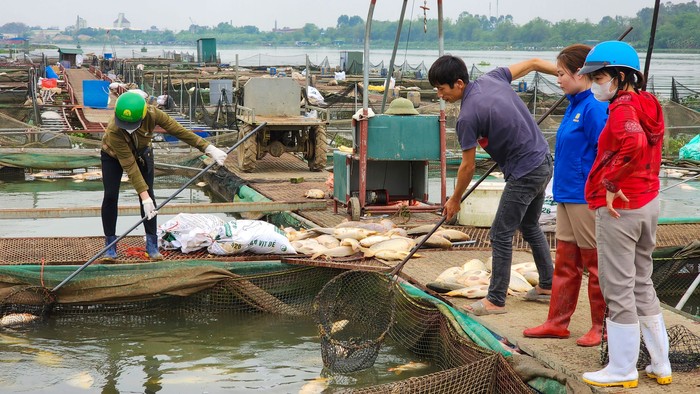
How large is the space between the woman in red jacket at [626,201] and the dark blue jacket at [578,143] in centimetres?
47

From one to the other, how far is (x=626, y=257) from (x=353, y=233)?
4136mm

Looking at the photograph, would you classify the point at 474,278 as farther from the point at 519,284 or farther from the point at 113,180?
the point at 113,180

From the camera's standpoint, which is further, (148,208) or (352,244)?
(352,244)

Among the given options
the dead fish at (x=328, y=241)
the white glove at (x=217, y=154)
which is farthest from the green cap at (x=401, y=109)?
the white glove at (x=217, y=154)

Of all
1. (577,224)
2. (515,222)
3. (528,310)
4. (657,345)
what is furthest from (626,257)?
(528,310)

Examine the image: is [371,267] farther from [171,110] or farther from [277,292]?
[171,110]

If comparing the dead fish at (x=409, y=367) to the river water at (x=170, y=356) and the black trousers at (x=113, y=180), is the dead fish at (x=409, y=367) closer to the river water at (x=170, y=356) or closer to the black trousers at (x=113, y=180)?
the river water at (x=170, y=356)

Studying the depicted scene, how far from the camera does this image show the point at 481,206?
9703mm

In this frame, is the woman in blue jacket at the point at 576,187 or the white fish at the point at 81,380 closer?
the woman in blue jacket at the point at 576,187

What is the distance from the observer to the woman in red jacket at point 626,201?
4.39 m

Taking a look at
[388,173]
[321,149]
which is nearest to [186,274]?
[388,173]

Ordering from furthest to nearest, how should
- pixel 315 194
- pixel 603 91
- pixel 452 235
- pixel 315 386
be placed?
1. pixel 315 194
2. pixel 452 235
3. pixel 315 386
4. pixel 603 91

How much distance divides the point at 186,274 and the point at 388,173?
3852mm

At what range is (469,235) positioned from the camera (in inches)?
366
